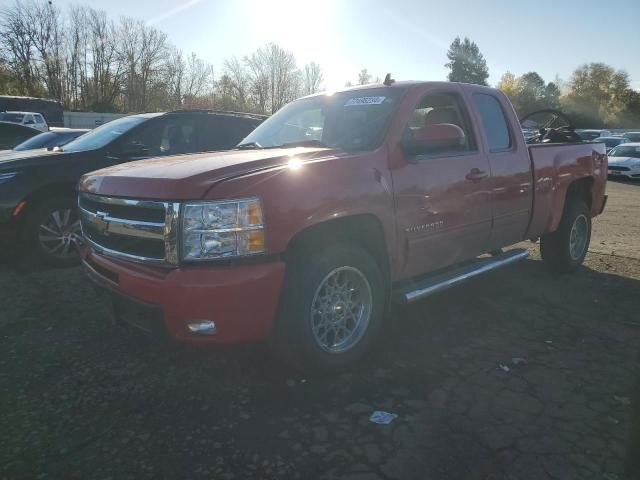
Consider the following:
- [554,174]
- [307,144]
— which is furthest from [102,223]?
[554,174]

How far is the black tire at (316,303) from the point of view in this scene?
287cm

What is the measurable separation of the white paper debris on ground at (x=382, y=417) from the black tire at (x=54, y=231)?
4119 mm

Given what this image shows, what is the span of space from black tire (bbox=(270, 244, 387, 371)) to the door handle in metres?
1.27

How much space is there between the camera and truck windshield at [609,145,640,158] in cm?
2306

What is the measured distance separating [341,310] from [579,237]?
4201 mm

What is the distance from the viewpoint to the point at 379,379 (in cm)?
314

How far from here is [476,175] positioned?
4.03 m

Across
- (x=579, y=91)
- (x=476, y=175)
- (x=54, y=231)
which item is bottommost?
(x=54, y=231)

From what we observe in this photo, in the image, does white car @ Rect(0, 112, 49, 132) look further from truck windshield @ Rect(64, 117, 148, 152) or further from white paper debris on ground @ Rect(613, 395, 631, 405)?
white paper debris on ground @ Rect(613, 395, 631, 405)

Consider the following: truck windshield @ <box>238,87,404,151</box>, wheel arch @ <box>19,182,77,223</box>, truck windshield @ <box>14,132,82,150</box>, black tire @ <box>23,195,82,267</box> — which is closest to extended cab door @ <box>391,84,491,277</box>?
truck windshield @ <box>238,87,404,151</box>

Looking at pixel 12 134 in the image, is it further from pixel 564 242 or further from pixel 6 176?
pixel 564 242

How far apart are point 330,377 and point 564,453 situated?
54.7 inches

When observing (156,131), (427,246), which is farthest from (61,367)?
(156,131)

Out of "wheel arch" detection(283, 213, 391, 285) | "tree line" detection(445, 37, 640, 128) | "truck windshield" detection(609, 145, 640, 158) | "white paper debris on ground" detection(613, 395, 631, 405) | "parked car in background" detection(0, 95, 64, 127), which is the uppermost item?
"tree line" detection(445, 37, 640, 128)
